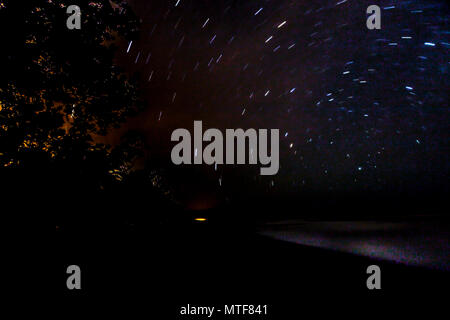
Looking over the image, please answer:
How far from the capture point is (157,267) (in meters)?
6.37

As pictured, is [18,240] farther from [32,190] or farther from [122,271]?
[122,271]

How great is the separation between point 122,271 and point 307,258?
511 cm

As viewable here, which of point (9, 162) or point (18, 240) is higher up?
point (9, 162)

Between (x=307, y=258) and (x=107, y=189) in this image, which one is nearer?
(x=107, y=189)

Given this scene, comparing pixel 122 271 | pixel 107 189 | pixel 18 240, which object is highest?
pixel 107 189

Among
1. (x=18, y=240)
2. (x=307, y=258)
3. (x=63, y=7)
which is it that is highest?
(x=63, y=7)
